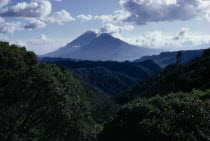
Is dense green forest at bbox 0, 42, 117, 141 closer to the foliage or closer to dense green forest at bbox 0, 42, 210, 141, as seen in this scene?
dense green forest at bbox 0, 42, 210, 141

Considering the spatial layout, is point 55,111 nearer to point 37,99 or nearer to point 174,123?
point 37,99

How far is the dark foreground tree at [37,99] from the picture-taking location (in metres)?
23.8

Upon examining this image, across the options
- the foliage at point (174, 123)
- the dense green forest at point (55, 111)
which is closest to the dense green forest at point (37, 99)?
the dense green forest at point (55, 111)

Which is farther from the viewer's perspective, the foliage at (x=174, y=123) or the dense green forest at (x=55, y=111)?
the dense green forest at (x=55, y=111)

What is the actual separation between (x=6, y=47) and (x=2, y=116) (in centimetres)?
640

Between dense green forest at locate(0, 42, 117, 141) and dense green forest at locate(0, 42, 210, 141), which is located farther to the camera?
dense green forest at locate(0, 42, 117, 141)

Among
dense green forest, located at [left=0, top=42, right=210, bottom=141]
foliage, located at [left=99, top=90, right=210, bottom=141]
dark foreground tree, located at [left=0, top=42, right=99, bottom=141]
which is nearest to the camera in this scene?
foliage, located at [left=99, top=90, right=210, bottom=141]

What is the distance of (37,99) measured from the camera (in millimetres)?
25359

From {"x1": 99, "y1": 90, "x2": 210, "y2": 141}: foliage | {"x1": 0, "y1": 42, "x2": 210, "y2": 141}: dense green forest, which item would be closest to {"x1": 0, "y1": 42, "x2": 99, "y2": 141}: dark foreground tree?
{"x1": 0, "y1": 42, "x2": 210, "y2": 141}: dense green forest

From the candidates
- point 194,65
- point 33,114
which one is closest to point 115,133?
point 33,114

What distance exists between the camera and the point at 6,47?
24.4m

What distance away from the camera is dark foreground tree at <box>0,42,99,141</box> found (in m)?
23.8

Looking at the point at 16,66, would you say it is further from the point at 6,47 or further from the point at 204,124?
the point at 204,124

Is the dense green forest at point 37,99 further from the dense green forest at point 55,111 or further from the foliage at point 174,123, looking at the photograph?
the foliage at point 174,123
